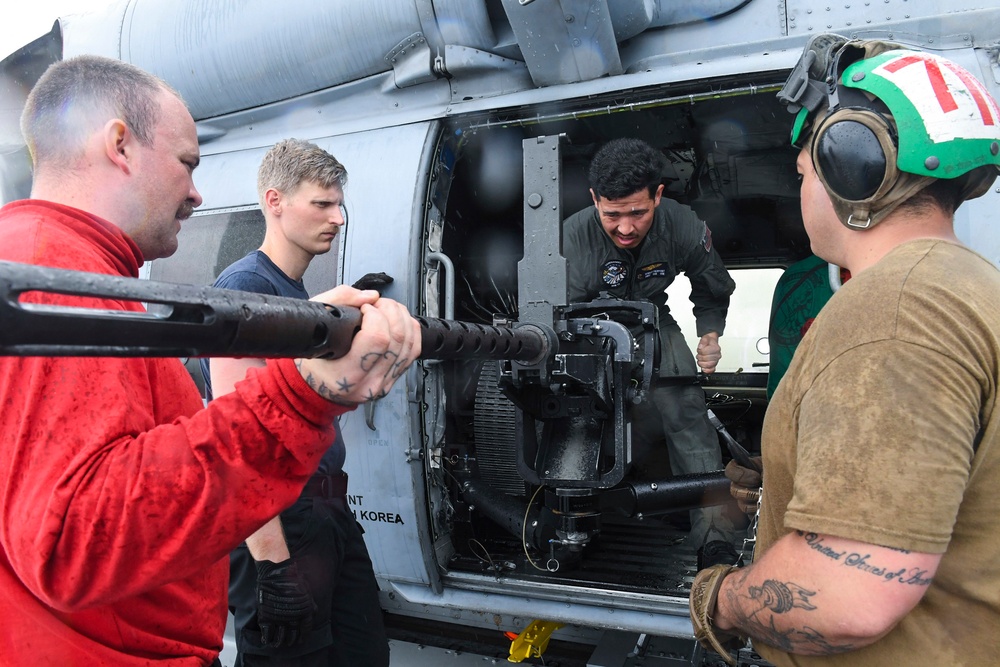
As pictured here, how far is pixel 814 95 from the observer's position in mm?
1374

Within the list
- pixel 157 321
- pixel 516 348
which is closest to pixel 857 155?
pixel 516 348

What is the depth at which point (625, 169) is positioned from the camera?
3121 millimetres

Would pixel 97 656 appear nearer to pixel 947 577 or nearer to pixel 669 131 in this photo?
pixel 947 577

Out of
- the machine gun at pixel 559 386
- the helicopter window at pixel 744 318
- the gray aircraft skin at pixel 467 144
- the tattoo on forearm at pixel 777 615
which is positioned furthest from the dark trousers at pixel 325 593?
the helicopter window at pixel 744 318

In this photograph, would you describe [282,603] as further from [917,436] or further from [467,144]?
[467,144]

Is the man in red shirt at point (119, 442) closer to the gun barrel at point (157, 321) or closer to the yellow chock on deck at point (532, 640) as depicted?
the gun barrel at point (157, 321)

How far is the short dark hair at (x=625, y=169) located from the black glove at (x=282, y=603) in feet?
6.94

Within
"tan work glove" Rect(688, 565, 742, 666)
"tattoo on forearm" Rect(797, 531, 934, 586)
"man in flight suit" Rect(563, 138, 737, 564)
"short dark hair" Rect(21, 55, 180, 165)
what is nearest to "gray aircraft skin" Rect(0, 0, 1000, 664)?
"man in flight suit" Rect(563, 138, 737, 564)

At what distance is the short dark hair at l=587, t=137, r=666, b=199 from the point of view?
10.2 ft

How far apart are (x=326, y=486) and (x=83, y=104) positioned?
4.63 ft

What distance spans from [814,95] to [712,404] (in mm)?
3634

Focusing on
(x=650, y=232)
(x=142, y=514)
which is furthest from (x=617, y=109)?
(x=142, y=514)

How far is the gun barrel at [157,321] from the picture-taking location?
69cm

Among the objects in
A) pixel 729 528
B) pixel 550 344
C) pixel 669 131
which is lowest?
pixel 729 528
